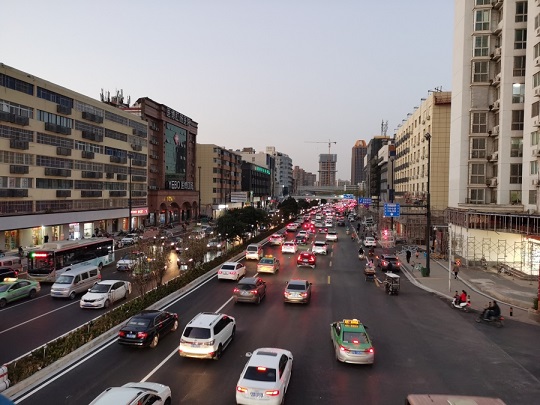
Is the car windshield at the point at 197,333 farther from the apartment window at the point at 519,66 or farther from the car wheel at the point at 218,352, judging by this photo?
the apartment window at the point at 519,66

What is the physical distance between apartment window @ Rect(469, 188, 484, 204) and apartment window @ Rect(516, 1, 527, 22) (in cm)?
1713

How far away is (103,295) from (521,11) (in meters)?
45.2

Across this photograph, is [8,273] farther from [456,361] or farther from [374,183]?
[374,183]

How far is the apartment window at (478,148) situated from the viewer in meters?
45.4

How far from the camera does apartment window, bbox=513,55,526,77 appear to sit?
41747 millimetres

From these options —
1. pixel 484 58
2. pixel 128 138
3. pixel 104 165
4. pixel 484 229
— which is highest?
pixel 484 58

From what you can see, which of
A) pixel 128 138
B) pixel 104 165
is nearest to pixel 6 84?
pixel 104 165

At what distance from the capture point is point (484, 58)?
4509 centimetres

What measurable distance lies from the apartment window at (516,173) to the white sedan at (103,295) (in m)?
37.6

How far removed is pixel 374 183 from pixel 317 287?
4978 inches

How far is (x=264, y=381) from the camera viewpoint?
12.9 metres

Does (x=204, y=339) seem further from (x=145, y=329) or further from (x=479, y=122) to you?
(x=479, y=122)

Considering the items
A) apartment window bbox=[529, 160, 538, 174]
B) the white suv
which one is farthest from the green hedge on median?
apartment window bbox=[529, 160, 538, 174]

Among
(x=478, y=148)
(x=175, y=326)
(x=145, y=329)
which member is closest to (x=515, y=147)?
(x=478, y=148)
